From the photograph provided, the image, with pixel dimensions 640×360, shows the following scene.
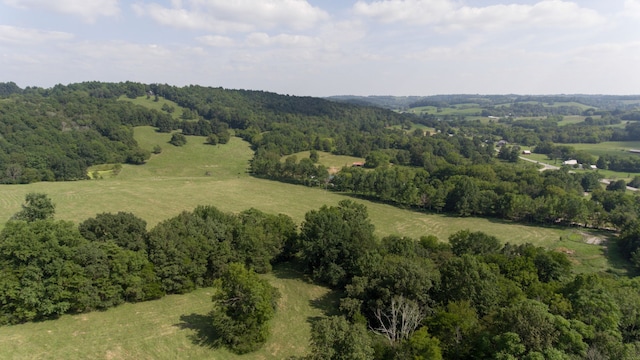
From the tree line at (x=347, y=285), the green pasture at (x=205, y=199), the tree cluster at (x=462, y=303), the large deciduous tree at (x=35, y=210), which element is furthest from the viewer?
the green pasture at (x=205, y=199)

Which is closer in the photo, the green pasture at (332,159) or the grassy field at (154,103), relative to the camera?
the green pasture at (332,159)

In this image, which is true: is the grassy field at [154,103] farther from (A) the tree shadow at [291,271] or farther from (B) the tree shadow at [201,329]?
(B) the tree shadow at [201,329]

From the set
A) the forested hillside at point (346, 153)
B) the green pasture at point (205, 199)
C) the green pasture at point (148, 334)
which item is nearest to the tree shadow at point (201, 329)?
the green pasture at point (148, 334)

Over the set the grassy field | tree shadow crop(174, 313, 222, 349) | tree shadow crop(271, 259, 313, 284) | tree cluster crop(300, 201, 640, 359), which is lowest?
tree shadow crop(271, 259, 313, 284)

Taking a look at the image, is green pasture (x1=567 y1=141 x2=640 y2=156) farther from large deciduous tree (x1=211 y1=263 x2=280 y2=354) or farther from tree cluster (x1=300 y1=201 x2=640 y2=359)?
large deciduous tree (x1=211 y1=263 x2=280 y2=354)

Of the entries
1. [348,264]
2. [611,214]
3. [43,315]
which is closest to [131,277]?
[43,315]

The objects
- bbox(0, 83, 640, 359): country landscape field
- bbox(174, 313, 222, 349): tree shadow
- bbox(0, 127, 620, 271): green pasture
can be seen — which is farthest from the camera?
bbox(0, 127, 620, 271): green pasture

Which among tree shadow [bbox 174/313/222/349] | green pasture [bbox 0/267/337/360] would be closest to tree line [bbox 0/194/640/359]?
tree shadow [bbox 174/313/222/349]

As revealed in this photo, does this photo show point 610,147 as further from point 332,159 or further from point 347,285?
point 347,285

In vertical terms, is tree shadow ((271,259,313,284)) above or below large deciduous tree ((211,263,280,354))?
below
